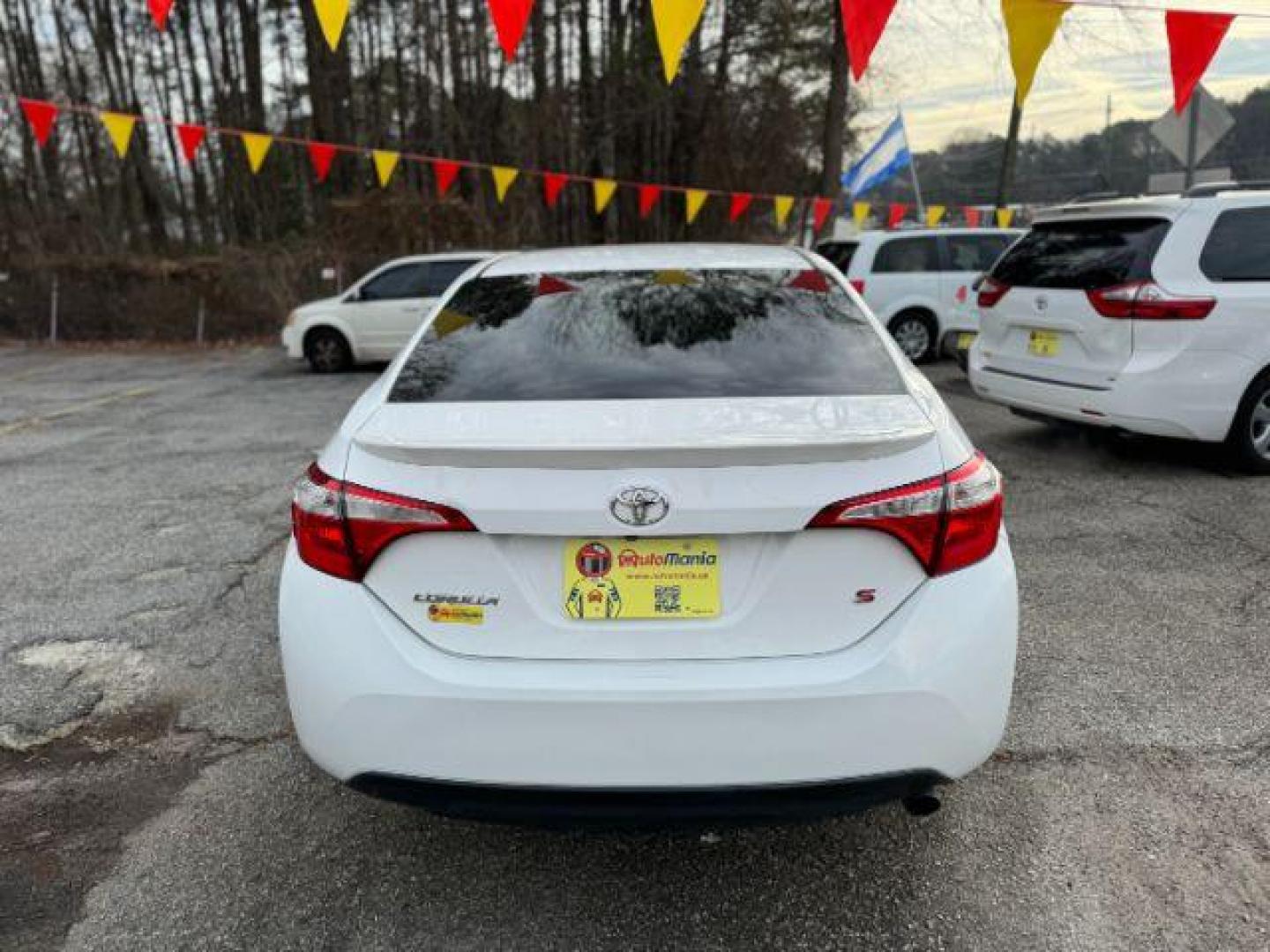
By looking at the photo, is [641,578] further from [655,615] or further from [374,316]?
[374,316]

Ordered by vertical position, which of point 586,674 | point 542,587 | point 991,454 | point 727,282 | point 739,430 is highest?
point 727,282

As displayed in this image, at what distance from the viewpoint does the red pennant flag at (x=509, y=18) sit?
6.00 meters

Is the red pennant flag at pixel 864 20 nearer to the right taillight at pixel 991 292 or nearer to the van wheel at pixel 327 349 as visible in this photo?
the right taillight at pixel 991 292

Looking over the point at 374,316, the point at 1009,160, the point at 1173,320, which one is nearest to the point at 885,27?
the point at 1173,320

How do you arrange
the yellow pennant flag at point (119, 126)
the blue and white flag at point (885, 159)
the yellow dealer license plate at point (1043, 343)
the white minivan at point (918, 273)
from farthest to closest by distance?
1. the blue and white flag at point (885, 159)
2. the yellow pennant flag at point (119, 126)
3. the white minivan at point (918, 273)
4. the yellow dealer license plate at point (1043, 343)

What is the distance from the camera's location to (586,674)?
2.02m

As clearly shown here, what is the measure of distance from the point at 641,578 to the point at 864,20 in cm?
560

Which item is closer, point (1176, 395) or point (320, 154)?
point (1176, 395)

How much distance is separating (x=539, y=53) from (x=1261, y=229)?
62.2 ft

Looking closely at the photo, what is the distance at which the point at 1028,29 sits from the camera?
672 centimetres

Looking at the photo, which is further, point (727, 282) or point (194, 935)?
point (727, 282)

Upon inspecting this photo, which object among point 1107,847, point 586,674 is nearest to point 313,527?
point 586,674

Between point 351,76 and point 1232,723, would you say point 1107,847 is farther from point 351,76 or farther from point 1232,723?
point 351,76

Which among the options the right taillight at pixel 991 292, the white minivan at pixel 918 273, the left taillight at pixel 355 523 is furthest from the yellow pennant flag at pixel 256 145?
the left taillight at pixel 355 523
